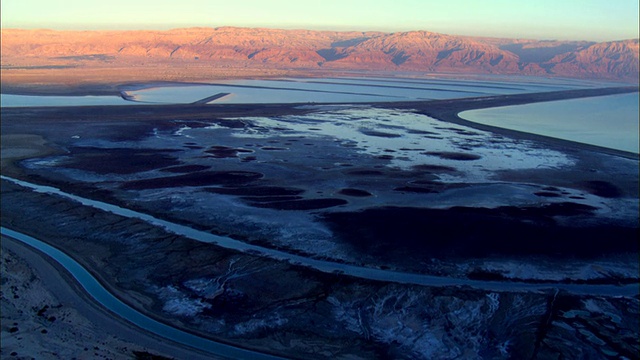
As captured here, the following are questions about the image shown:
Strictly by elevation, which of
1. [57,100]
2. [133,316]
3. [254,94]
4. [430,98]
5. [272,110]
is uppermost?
[430,98]

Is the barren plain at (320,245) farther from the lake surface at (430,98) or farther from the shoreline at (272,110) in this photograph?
the lake surface at (430,98)

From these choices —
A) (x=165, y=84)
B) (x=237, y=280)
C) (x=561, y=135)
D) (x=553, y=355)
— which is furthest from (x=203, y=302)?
(x=165, y=84)

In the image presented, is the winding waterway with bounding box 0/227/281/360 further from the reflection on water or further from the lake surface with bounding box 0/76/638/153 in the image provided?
the reflection on water

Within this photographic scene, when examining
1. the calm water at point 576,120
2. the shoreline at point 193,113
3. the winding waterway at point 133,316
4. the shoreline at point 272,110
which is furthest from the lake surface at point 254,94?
the winding waterway at point 133,316

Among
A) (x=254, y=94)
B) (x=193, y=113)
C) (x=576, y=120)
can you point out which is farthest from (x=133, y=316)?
(x=254, y=94)

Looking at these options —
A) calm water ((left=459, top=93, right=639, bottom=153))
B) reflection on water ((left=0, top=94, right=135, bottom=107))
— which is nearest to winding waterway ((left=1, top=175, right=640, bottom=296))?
calm water ((left=459, top=93, right=639, bottom=153))

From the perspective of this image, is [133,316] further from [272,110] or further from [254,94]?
[254,94]

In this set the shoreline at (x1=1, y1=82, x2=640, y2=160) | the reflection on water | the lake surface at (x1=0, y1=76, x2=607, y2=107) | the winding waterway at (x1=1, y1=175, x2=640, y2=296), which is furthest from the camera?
the lake surface at (x1=0, y1=76, x2=607, y2=107)

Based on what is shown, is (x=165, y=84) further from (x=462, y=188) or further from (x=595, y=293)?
(x=595, y=293)

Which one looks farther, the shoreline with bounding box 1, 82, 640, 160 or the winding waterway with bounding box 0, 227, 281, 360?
the shoreline with bounding box 1, 82, 640, 160

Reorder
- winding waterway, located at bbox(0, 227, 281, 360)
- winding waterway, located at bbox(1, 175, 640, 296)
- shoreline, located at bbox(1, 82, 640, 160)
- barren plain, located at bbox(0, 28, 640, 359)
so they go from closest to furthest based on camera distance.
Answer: winding waterway, located at bbox(0, 227, 281, 360) < barren plain, located at bbox(0, 28, 640, 359) < winding waterway, located at bbox(1, 175, 640, 296) < shoreline, located at bbox(1, 82, 640, 160)
